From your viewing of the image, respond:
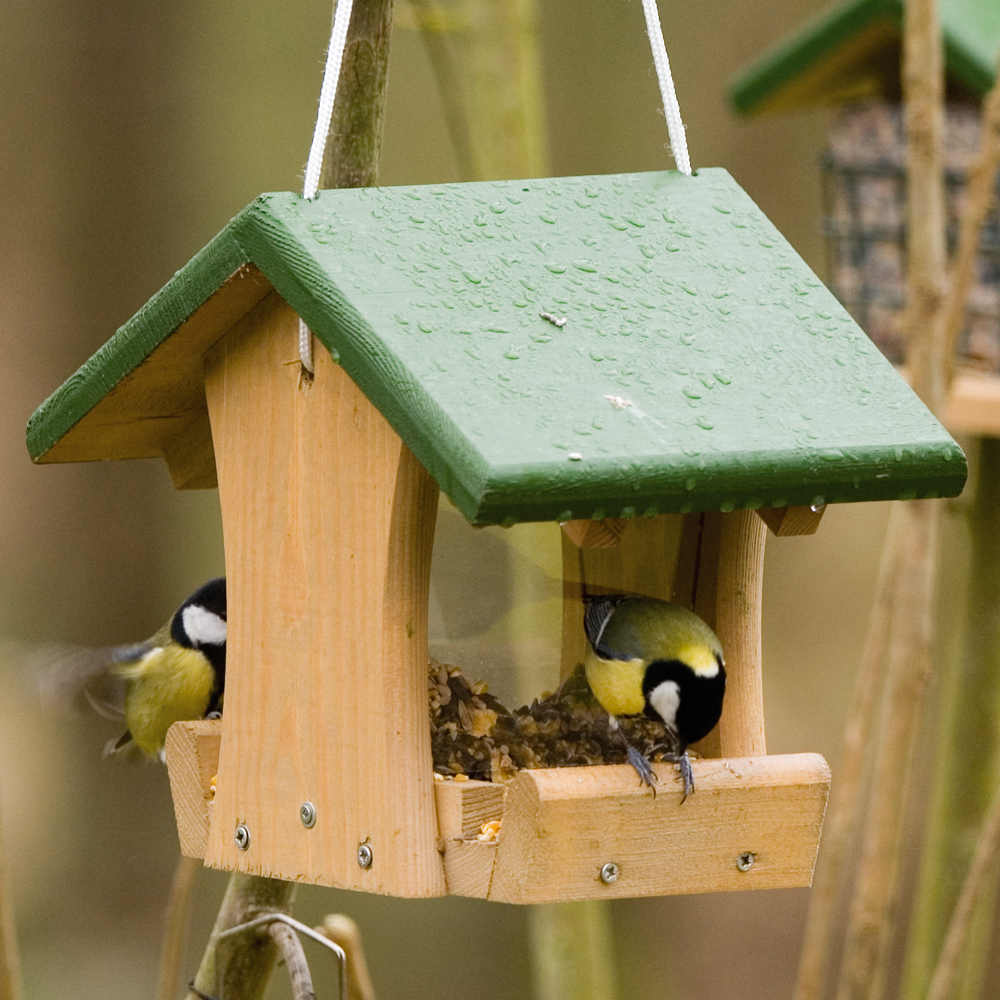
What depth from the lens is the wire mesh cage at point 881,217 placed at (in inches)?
152

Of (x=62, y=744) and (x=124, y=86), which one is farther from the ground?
→ (x=124, y=86)

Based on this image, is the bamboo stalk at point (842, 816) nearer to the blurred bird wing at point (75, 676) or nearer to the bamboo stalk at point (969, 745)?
the bamboo stalk at point (969, 745)

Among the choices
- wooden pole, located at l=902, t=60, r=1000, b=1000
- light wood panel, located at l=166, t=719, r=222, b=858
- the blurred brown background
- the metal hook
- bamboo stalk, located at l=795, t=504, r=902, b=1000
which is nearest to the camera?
the metal hook

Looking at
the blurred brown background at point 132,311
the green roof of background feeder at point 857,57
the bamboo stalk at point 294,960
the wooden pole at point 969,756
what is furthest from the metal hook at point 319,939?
the green roof of background feeder at point 857,57

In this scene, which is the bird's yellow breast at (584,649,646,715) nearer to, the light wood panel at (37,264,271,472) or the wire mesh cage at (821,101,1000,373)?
the light wood panel at (37,264,271,472)

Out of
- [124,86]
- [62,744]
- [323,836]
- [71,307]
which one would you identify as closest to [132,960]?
[62,744]

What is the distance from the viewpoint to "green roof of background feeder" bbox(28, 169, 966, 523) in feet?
4.88

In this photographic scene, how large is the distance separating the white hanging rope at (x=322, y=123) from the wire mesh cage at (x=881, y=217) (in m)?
2.29

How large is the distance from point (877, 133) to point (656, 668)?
104 inches

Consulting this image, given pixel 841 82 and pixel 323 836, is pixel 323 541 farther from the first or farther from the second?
pixel 841 82

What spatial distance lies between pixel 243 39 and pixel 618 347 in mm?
3874

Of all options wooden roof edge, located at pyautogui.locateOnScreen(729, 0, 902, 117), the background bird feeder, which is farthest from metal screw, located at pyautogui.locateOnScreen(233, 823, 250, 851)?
wooden roof edge, located at pyautogui.locateOnScreen(729, 0, 902, 117)

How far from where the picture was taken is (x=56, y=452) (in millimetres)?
2174

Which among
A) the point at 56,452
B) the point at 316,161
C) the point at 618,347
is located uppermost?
the point at 316,161
